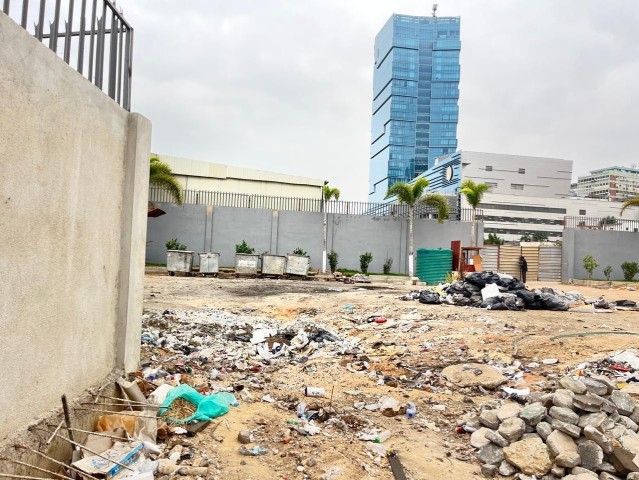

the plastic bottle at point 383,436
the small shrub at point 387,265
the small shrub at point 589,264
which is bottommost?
the plastic bottle at point 383,436

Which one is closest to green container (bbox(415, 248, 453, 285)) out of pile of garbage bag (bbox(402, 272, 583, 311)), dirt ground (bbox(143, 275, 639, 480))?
pile of garbage bag (bbox(402, 272, 583, 311))

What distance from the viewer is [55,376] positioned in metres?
2.89

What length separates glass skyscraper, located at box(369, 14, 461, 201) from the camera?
12144 centimetres

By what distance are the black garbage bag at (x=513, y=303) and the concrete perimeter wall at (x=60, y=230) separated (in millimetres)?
7995

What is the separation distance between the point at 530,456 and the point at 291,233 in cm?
2019

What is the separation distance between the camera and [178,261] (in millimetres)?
18672

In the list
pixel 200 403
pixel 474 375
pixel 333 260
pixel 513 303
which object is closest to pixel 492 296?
pixel 513 303

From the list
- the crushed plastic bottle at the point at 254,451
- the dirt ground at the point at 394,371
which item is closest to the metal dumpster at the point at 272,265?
the dirt ground at the point at 394,371

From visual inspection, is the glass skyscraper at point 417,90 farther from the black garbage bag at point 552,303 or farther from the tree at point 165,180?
the black garbage bag at point 552,303

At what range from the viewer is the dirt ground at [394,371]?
10.6 ft

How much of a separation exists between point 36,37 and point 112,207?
1373 mm

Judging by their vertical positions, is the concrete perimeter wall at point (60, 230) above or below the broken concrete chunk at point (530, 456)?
above

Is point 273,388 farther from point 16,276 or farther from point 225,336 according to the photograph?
point 16,276

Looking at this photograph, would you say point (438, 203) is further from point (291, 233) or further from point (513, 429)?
point (513, 429)
